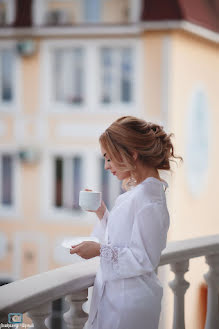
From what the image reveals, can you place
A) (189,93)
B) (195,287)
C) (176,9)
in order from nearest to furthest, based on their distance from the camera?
1. (176,9)
2. (195,287)
3. (189,93)

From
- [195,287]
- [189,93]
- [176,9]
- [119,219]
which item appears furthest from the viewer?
[189,93]

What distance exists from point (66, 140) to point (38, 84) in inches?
42.4

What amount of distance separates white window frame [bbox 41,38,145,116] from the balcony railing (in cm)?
787

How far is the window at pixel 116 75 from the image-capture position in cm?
966

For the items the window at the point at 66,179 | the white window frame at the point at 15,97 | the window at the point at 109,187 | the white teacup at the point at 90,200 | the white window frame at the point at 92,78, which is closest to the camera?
the white teacup at the point at 90,200

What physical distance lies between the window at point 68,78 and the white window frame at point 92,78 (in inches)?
3.7

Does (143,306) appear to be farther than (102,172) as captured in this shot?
No

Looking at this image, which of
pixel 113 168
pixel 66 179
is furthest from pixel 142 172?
pixel 66 179

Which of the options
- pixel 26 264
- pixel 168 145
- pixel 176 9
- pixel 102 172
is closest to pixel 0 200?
pixel 26 264

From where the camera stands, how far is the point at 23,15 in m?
9.59

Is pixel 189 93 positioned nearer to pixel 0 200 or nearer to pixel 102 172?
pixel 102 172

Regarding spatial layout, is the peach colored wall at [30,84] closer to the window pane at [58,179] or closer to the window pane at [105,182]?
the window pane at [58,179]

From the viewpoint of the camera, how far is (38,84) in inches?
399

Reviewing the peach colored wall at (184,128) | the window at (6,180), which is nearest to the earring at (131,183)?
the peach colored wall at (184,128)
